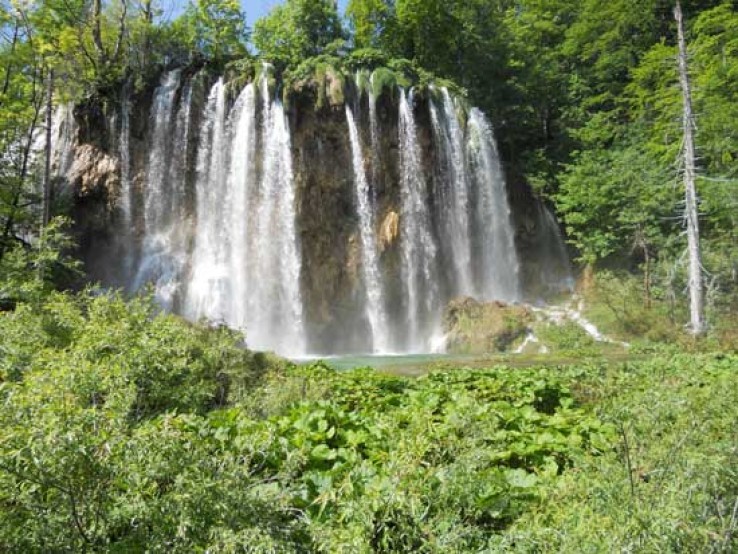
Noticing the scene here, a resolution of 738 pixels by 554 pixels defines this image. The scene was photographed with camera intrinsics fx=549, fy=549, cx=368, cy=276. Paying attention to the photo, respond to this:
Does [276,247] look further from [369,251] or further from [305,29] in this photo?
[305,29]

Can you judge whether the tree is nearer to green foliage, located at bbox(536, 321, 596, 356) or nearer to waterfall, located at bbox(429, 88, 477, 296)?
waterfall, located at bbox(429, 88, 477, 296)

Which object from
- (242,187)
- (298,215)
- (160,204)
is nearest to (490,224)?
(298,215)

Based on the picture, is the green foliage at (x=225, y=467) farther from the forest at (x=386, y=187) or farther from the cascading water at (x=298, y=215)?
the cascading water at (x=298, y=215)

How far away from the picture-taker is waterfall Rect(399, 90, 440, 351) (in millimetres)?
22969

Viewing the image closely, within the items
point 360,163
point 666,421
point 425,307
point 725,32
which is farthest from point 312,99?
point 666,421

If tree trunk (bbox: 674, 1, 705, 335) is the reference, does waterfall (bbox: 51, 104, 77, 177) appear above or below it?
above

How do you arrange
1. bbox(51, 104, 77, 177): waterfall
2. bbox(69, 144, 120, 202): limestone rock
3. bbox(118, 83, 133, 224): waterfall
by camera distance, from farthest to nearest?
bbox(51, 104, 77, 177): waterfall → bbox(69, 144, 120, 202): limestone rock → bbox(118, 83, 133, 224): waterfall

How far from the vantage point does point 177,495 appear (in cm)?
218

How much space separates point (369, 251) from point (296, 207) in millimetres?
3559

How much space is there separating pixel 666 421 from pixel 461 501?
54.4 inches

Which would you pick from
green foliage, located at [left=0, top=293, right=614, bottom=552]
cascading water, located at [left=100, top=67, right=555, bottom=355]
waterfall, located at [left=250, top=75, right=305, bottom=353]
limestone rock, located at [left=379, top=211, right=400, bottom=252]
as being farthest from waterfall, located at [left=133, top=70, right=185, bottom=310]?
green foliage, located at [left=0, top=293, right=614, bottom=552]

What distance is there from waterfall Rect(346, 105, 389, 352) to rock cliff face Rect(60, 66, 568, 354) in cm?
5

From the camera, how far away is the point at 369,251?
76.3ft

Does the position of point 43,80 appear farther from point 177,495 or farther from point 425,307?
point 177,495
